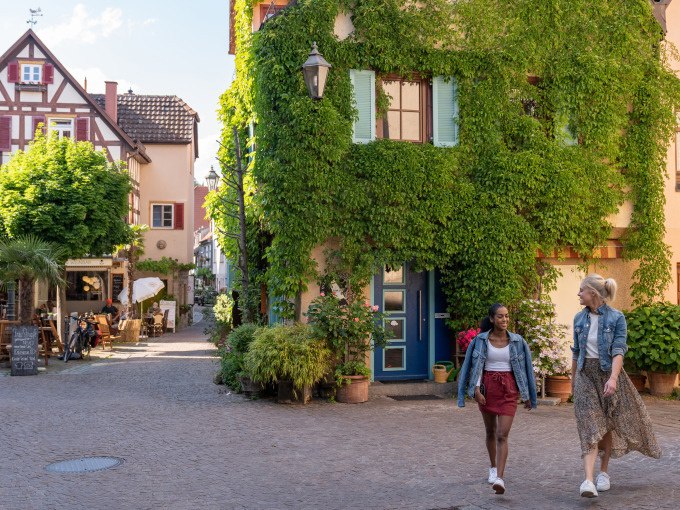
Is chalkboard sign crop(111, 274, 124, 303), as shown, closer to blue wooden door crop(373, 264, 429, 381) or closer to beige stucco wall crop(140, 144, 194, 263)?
beige stucco wall crop(140, 144, 194, 263)

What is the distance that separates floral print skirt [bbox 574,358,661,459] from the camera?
22.6 ft

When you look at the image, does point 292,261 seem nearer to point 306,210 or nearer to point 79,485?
point 306,210

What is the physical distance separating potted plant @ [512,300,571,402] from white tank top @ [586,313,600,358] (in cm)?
585

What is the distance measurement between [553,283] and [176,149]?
28318 millimetres

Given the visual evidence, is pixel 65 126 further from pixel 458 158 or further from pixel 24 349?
pixel 458 158

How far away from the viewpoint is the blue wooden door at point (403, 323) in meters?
14.2

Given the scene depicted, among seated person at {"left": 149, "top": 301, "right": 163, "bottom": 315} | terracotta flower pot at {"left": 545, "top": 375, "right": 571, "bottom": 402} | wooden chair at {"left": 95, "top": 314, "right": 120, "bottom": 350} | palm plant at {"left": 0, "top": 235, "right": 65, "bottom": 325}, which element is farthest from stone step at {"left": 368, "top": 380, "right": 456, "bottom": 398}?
seated person at {"left": 149, "top": 301, "right": 163, "bottom": 315}

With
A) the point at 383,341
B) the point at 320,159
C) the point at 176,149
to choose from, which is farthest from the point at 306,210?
the point at 176,149

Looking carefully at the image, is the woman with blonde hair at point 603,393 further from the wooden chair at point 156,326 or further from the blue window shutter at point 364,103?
the wooden chair at point 156,326

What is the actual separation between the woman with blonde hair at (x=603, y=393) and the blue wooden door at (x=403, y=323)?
7291 mm

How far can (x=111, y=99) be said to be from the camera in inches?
1459

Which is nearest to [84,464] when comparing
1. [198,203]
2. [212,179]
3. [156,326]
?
[212,179]

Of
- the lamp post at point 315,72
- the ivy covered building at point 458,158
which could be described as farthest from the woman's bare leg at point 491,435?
the lamp post at point 315,72

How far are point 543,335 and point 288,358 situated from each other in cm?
438
